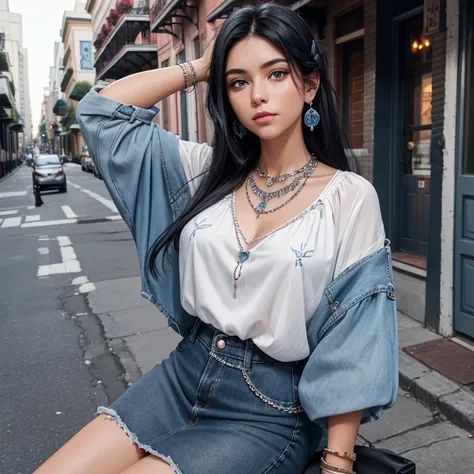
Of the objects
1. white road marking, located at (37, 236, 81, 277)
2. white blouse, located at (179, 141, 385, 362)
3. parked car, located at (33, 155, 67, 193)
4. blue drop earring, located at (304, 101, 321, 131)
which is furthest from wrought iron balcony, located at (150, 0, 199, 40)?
white blouse, located at (179, 141, 385, 362)

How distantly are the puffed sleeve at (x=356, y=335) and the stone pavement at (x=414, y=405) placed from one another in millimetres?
1993

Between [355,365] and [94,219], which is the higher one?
[355,365]

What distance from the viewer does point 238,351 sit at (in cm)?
160

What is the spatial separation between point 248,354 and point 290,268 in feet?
0.90

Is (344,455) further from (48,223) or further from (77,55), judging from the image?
(77,55)

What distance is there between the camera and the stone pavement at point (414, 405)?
3.26 metres

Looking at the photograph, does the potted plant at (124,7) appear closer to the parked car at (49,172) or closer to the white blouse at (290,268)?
the parked car at (49,172)

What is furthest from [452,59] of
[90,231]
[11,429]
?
[90,231]

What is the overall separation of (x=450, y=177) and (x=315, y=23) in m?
3.68

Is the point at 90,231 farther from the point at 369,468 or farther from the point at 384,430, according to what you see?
the point at 369,468

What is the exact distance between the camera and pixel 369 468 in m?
1.39

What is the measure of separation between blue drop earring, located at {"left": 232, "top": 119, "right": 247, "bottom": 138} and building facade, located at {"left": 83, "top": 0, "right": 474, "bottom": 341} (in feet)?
A: 2.53

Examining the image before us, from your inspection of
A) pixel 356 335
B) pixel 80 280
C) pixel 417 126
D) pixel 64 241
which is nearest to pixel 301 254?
pixel 356 335

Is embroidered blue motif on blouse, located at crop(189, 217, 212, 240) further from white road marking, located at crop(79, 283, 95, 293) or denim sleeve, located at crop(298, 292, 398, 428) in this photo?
white road marking, located at crop(79, 283, 95, 293)
